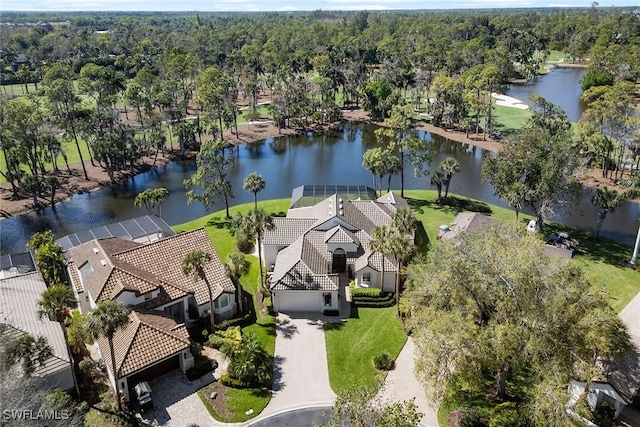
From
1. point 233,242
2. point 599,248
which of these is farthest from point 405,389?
point 599,248

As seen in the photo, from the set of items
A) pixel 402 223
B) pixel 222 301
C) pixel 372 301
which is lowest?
pixel 372 301

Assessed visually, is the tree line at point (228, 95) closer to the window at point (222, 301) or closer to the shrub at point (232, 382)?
the window at point (222, 301)

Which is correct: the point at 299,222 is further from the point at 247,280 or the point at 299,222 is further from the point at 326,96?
the point at 326,96

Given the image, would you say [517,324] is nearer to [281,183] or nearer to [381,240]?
[381,240]

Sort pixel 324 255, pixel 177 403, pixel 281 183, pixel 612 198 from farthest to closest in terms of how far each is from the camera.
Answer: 1. pixel 281 183
2. pixel 612 198
3. pixel 324 255
4. pixel 177 403

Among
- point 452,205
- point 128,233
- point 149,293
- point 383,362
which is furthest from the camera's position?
point 452,205

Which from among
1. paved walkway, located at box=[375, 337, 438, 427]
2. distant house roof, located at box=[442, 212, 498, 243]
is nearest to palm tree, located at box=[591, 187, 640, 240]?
distant house roof, located at box=[442, 212, 498, 243]
